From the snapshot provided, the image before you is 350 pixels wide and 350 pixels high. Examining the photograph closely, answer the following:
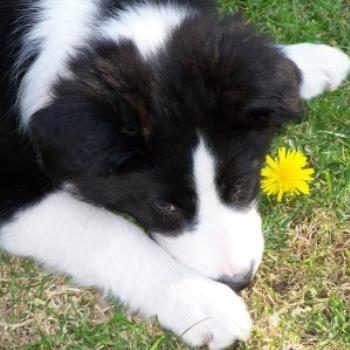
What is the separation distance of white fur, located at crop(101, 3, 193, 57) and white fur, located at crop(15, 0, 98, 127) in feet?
0.41

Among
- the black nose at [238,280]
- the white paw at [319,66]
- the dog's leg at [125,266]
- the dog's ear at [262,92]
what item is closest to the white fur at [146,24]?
the dog's ear at [262,92]

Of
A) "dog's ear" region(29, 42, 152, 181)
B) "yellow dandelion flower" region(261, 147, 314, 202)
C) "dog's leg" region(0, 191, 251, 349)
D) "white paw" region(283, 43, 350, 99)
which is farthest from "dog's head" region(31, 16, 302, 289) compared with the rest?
"white paw" region(283, 43, 350, 99)

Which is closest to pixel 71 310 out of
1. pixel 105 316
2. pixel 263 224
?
pixel 105 316

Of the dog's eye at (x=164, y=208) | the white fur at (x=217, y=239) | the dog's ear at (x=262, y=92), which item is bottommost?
the white fur at (x=217, y=239)

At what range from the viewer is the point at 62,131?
2715 mm

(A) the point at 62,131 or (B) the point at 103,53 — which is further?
(B) the point at 103,53

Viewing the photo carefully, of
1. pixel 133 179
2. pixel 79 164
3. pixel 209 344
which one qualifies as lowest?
pixel 209 344

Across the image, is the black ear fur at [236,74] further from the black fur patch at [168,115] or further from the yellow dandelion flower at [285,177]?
the yellow dandelion flower at [285,177]

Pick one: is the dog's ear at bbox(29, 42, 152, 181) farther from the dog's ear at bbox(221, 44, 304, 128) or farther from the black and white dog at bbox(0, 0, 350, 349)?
the dog's ear at bbox(221, 44, 304, 128)

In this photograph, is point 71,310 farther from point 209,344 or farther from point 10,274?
point 209,344

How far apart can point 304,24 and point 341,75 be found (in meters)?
0.43

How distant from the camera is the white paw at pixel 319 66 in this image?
401 centimetres

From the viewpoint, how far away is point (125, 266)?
3.28 m

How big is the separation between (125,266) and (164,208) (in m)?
0.39
